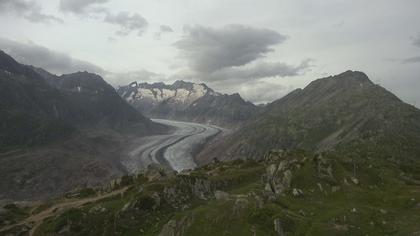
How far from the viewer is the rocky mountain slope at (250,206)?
8188 centimetres

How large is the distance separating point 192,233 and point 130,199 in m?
29.6

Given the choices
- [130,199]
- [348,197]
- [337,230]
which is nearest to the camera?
[337,230]

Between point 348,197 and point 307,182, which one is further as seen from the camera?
point 307,182

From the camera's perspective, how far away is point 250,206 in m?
87.2

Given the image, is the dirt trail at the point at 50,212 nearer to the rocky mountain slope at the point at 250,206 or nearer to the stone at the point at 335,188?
the rocky mountain slope at the point at 250,206

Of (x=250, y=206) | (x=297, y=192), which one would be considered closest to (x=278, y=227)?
(x=250, y=206)

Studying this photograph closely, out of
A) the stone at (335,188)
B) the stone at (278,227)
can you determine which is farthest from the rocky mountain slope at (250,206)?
the stone at (335,188)

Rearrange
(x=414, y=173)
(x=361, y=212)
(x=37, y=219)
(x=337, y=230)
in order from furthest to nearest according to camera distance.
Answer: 1. (x=414, y=173)
2. (x=37, y=219)
3. (x=361, y=212)
4. (x=337, y=230)

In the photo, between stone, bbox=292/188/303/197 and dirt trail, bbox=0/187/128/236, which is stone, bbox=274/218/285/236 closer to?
stone, bbox=292/188/303/197

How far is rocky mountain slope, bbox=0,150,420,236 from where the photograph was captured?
8188cm

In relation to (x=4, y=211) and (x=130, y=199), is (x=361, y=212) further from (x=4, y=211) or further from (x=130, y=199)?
(x=4, y=211)

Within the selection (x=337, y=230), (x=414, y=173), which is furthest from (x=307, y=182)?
(x=414, y=173)

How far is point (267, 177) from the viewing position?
404 feet

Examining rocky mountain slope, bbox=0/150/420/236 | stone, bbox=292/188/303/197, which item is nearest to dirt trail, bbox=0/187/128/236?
rocky mountain slope, bbox=0/150/420/236
